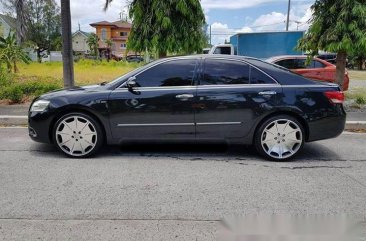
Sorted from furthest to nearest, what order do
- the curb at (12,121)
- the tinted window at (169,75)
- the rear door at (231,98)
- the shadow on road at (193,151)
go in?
the curb at (12,121)
the shadow on road at (193,151)
the tinted window at (169,75)
the rear door at (231,98)

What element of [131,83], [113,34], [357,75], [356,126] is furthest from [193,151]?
[113,34]

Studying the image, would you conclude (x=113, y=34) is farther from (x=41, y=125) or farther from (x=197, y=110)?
(x=197, y=110)

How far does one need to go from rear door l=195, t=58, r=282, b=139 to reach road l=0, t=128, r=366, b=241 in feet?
1.57

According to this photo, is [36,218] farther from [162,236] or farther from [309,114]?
[309,114]

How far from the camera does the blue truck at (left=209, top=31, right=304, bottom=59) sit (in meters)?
18.3

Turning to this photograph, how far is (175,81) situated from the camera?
522cm

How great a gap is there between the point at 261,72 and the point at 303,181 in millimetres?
1736

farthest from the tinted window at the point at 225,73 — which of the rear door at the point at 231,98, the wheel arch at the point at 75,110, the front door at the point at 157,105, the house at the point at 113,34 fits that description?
the house at the point at 113,34

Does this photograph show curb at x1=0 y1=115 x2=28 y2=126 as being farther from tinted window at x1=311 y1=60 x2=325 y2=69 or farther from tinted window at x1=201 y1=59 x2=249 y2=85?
tinted window at x1=311 y1=60 x2=325 y2=69

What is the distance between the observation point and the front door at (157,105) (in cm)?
511

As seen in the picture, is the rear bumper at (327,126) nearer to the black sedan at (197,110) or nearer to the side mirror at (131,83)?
the black sedan at (197,110)

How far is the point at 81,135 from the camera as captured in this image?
517 centimetres

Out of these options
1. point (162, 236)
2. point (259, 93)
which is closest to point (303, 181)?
point (259, 93)

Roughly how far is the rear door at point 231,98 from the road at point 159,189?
48 centimetres
